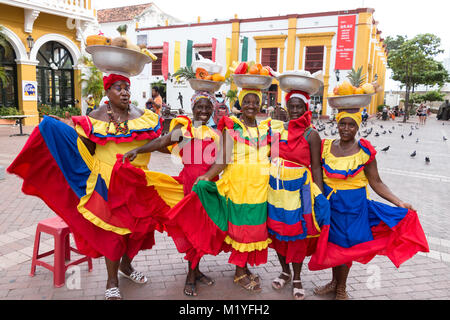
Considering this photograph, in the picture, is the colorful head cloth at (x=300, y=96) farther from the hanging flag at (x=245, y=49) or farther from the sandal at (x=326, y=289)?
the hanging flag at (x=245, y=49)

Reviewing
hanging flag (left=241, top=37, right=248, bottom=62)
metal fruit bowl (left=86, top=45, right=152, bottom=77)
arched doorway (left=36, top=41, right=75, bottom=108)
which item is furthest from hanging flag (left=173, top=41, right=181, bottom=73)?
metal fruit bowl (left=86, top=45, right=152, bottom=77)

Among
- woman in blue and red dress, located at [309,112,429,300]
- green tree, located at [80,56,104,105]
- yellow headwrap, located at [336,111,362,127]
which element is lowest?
woman in blue and red dress, located at [309,112,429,300]

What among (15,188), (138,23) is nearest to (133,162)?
(15,188)

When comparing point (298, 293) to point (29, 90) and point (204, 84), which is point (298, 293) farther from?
point (29, 90)

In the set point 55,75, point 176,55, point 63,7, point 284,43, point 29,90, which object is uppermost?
point 284,43

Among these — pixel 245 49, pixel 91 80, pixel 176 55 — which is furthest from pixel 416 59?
pixel 91 80

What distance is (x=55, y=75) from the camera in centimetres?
1780

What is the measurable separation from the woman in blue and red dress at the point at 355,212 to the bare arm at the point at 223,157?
2.94 feet

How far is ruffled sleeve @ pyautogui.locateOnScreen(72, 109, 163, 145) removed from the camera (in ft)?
9.29

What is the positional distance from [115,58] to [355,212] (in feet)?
8.21

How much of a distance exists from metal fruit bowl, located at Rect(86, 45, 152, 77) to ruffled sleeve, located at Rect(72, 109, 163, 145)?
17.8 inches

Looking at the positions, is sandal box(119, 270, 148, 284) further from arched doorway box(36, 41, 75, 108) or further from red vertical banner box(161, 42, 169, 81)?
red vertical banner box(161, 42, 169, 81)

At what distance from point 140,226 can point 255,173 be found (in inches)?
45.7

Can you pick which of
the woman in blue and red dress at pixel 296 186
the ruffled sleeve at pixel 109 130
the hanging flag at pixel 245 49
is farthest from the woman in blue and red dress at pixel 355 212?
the hanging flag at pixel 245 49
